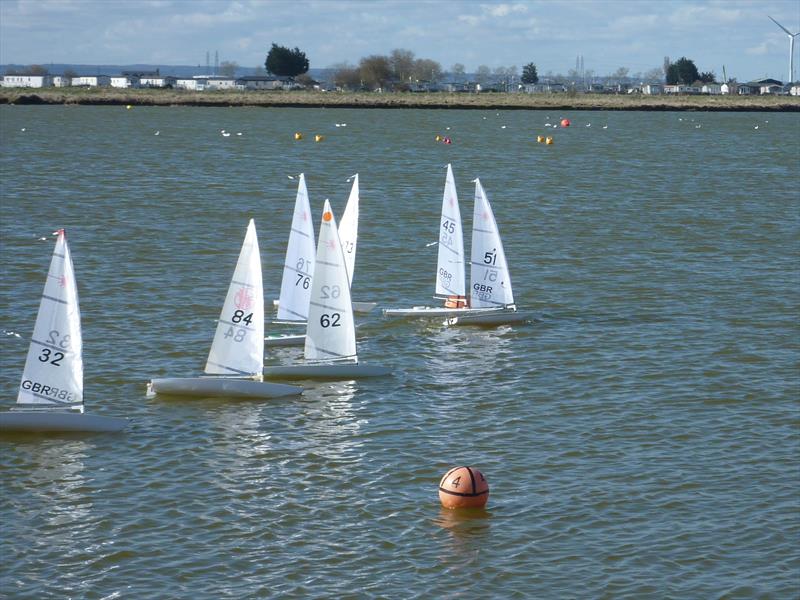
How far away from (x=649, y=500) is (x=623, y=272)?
2664 cm

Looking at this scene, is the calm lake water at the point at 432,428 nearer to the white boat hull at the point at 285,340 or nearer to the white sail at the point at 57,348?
the white sail at the point at 57,348

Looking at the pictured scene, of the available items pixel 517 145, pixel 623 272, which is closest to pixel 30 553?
pixel 623 272

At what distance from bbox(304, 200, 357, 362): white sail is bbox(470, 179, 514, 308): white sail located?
783 centimetres

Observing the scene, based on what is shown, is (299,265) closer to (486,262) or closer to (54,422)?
(486,262)

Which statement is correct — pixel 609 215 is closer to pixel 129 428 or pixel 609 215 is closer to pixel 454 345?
pixel 454 345

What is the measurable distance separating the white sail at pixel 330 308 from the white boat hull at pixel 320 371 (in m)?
0.26

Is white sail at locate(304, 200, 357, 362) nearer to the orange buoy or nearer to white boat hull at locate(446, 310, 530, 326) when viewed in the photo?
white boat hull at locate(446, 310, 530, 326)

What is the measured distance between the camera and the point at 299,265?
121ft

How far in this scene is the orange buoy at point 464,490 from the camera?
24953 millimetres

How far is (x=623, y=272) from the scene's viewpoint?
51.9 m

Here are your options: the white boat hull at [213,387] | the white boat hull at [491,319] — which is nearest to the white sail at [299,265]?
the white boat hull at [213,387]

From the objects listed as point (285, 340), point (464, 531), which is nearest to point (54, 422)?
point (285, 340)

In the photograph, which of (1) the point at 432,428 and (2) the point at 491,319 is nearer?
(1) the point at 432,428

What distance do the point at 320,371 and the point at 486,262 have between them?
883 centimetres
